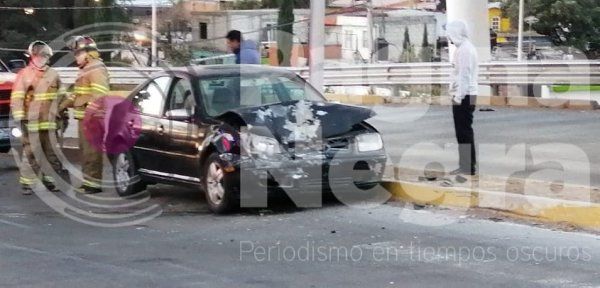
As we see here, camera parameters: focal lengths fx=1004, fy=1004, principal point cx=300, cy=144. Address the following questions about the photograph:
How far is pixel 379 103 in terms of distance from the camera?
→ 2192 centimetres

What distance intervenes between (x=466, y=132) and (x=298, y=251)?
3.27 meters

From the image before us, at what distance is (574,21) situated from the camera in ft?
108

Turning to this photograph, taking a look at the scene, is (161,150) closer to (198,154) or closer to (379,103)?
(198,154)

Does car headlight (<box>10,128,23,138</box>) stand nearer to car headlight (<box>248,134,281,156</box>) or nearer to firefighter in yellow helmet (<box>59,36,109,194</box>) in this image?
firefighter in yellow helmet (<box>59,36,109,194</box>)

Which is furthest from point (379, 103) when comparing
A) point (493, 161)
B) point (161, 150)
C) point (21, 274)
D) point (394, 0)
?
point (394, 0)

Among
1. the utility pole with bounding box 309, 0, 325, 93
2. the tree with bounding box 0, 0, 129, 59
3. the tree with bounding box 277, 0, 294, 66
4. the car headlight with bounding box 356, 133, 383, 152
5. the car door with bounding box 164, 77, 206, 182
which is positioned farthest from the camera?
the tree with bounding box 0, 0, 129, 59

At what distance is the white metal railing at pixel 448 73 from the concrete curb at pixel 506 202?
7.56 meters

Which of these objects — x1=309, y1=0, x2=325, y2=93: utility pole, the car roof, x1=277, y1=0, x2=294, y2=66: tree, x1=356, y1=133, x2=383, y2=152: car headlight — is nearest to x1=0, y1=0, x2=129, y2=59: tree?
x1=277, y1=0, x2=294, y2=66: tree

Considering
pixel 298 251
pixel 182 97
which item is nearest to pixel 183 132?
pixel 182 97

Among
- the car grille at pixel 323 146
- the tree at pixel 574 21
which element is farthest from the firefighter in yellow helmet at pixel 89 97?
the tree at pixel 574 21

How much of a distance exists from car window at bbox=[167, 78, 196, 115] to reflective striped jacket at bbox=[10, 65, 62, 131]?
2.14m

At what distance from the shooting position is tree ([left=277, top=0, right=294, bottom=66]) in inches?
1413

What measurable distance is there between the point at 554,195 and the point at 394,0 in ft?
170

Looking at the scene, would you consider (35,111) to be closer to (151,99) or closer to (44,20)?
(151,99)
